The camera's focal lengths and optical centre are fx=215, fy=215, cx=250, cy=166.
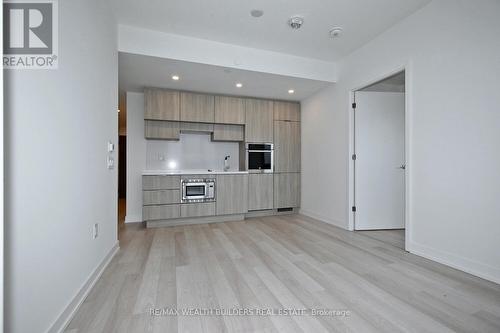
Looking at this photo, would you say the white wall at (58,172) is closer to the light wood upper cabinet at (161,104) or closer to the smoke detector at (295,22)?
the light wood upper cabinet at (161,104)

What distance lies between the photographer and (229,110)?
4.24m

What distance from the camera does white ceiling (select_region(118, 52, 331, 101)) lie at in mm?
3000

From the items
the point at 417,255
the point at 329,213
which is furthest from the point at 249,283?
the point at 329,213

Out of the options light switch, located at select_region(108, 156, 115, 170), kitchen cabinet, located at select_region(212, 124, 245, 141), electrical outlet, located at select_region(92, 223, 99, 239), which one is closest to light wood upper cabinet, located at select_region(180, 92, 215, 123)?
kitchen cabinet, located at select_region(212, 124, 245, 141)

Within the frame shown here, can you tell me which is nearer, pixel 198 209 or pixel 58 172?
pixel 58 172

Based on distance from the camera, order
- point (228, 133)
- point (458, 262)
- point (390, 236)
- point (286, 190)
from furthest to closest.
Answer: point (286, 190) < point (228, 133) < point (390, 236) < point (458, 262)

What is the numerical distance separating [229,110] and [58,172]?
3.22 metres

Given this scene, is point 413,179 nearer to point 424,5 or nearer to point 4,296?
point 424,5

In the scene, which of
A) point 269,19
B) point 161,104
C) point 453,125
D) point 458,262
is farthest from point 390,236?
point 161,104

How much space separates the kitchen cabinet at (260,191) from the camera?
14.1 feet

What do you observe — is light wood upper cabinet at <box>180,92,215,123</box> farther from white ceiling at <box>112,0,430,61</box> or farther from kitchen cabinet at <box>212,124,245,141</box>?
white ceiling at <box>112,0,430,61</box>

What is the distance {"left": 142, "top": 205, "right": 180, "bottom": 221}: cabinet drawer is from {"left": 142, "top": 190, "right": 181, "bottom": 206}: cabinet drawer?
7 centimetres

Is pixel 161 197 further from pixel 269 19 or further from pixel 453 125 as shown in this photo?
pixel 453 125

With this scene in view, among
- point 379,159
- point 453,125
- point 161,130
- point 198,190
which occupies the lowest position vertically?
point 198,190
